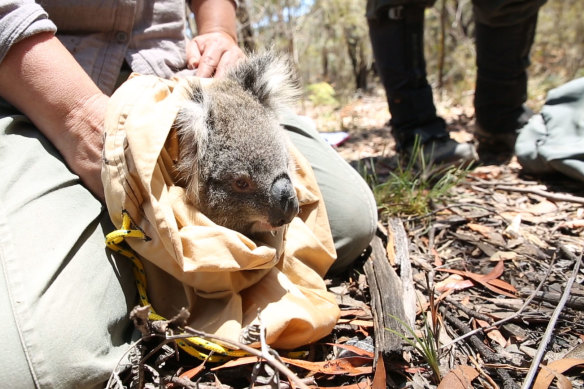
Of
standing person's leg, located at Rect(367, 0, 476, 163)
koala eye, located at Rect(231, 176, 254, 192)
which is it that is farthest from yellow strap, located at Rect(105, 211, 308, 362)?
standing person's leg, located at Rect(367, 0, 476, 163)

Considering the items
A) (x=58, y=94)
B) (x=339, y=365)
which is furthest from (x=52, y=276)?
(x=339, y=365)

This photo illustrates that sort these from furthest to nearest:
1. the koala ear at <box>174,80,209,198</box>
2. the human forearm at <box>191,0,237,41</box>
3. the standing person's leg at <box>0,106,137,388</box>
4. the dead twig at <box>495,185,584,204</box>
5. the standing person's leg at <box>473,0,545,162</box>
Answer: the standing person's leg at <box>473,0,545,162</box>
the dead twig at <box>495,185,584,204</box>
the human forearm at <box>191,0,237,41</box>
the koala ear at <box>174,80,209,198</box>
the standing person's leg at <box>0,106,137,388</box>

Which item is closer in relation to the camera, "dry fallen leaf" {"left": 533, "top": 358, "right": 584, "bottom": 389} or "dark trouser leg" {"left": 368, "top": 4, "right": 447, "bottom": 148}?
"dry fallen leaf" {"left": 533, "top": 358, "right": 584, "bottom": 389}

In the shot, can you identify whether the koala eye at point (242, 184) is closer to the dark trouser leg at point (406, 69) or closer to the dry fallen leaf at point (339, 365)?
the dry fallen leaf at point (339, 365)

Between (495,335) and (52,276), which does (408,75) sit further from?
(52,276)

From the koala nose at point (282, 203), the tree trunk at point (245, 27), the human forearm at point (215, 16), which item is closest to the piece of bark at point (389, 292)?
the koala nose at point (282, 203)

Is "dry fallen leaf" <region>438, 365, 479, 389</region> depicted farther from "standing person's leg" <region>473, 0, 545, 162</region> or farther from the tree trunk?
the tree trunk

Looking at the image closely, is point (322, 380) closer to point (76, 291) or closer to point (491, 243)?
point (76, 291)

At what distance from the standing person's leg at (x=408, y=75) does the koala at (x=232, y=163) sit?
6.02 feet

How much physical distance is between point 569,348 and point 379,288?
0.71m

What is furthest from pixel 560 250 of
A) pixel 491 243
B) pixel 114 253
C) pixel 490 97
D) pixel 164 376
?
pixel 114 253

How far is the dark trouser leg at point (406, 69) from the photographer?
10.2 ft

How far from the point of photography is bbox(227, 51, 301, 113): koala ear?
68.0 inches

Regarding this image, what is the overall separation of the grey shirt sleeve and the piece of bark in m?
1.63
